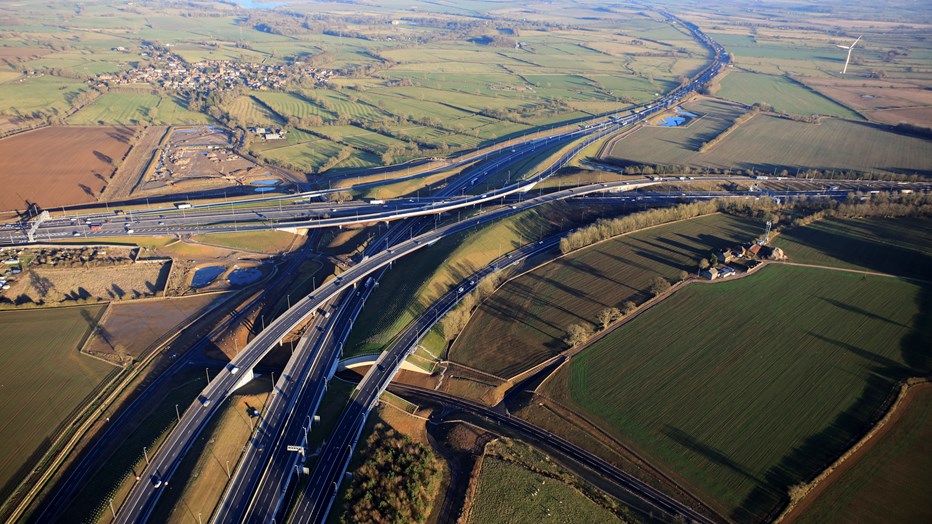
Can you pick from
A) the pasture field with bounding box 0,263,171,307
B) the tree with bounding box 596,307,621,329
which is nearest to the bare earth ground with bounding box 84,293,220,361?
the pasture field with bounding box 0,263,171,307

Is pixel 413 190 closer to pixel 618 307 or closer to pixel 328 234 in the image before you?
pixel 328 234

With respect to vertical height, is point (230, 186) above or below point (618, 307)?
below

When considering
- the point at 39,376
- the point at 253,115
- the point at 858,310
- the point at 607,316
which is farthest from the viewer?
the point at 253,115

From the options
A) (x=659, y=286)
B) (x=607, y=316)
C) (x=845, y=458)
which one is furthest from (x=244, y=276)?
(x=845, y=458)

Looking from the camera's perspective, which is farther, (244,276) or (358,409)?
(244,276)

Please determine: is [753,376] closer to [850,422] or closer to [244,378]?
[850,422]

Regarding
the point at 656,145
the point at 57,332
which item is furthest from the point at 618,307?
the point at 656,145
